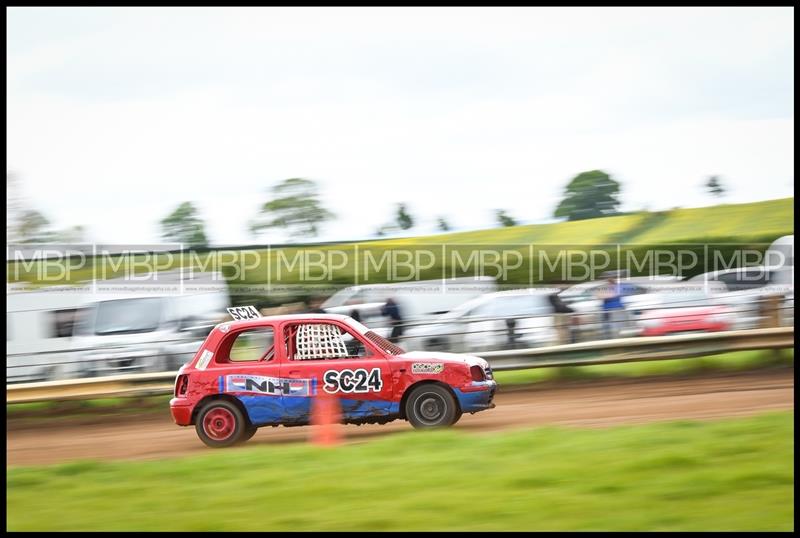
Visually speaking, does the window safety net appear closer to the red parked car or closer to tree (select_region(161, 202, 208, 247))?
the red parked car

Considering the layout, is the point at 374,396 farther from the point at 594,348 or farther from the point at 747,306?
the point at 747,306

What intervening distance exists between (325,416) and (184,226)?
1651cm

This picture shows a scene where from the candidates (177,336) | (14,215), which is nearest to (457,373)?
(177,336)

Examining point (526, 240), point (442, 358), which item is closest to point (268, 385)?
point (442, 358)

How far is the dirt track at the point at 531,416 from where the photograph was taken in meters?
11.4

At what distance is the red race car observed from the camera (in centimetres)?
1073

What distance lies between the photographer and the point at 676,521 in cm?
637

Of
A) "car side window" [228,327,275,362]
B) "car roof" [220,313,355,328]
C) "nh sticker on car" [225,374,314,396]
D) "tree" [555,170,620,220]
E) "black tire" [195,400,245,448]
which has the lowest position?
"black tire" [195,400,245,448]

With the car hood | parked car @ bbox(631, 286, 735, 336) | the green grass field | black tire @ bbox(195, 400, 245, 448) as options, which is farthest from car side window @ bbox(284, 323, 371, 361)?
the green grass field

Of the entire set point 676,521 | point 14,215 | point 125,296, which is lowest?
point 676,521

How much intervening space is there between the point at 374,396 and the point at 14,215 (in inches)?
653

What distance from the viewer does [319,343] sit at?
11.0 meters

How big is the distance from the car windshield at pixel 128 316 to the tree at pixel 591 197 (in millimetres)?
16794

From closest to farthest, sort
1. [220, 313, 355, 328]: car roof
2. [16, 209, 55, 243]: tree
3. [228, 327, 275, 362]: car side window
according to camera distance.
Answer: [220, 313, 355, 328]: car roof → [228, 327, 275, 362]: car side window → [16, 209, 55, 243]: tree
